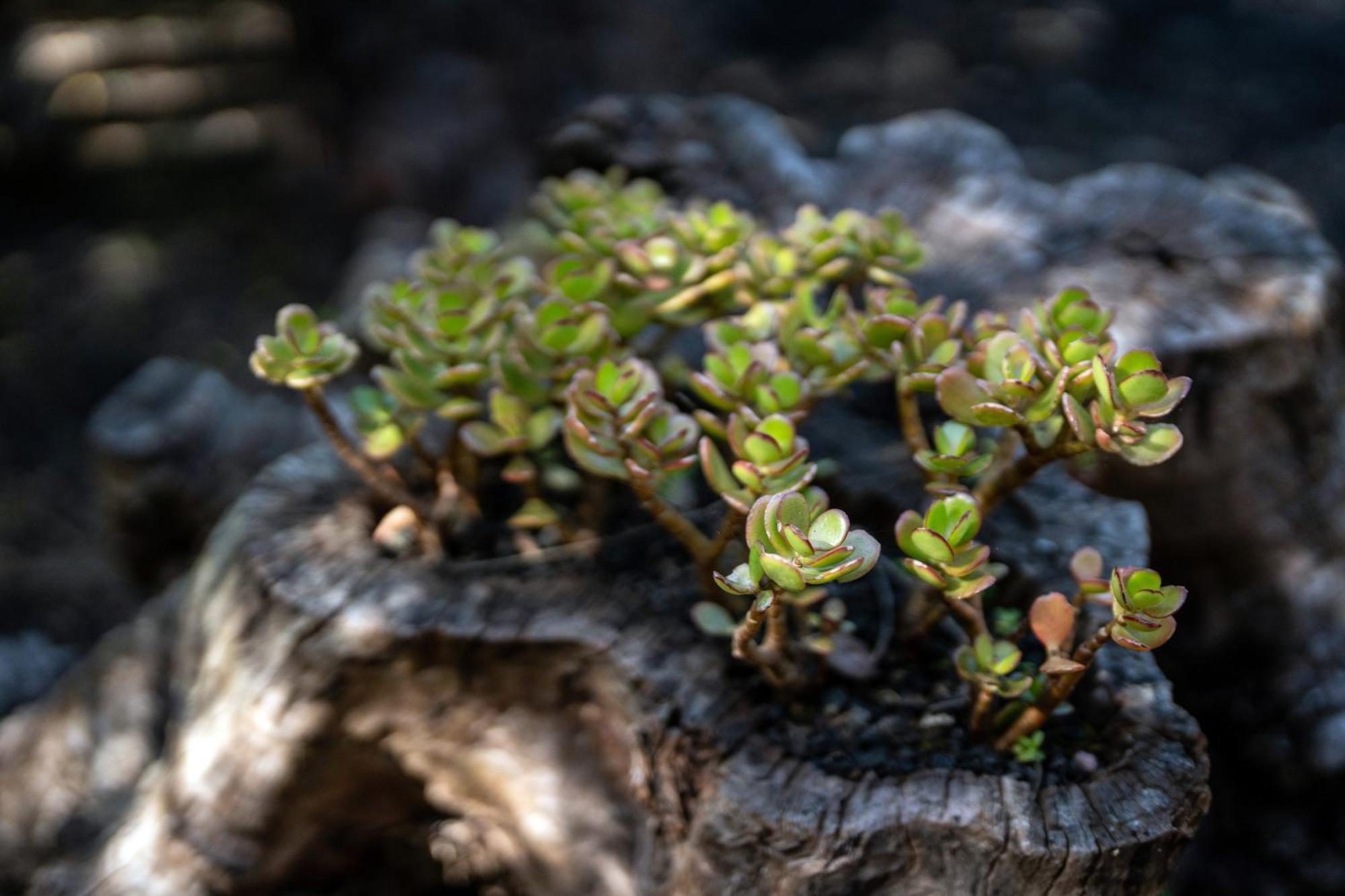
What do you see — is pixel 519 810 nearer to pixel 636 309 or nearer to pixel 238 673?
pixel 238 673

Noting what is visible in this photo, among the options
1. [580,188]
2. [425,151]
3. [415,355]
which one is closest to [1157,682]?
[415,355]

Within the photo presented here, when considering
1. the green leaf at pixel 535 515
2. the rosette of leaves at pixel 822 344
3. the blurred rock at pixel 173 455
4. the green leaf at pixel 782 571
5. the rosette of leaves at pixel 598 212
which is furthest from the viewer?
the blurred rock at pixel 173 455

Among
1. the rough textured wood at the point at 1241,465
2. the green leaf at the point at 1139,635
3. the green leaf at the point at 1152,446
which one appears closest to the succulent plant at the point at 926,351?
the green leaf at the point at 1152,446

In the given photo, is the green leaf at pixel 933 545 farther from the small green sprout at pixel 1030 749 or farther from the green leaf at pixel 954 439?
the small green sprout at pixel 1030 749

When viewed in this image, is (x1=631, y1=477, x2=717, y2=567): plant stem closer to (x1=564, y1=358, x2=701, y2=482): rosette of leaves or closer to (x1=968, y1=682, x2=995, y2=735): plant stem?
(x1=564, y1=358, x2=701, y2=482): rosette of leaves

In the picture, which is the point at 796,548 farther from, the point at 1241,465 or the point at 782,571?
the point at 1241,465

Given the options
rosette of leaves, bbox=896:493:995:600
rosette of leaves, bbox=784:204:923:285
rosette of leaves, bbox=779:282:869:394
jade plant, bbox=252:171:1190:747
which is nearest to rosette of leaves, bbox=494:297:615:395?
jade plant, bbox=252:171:1190:747
